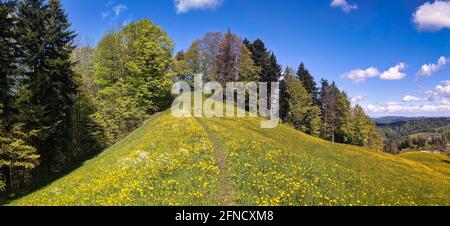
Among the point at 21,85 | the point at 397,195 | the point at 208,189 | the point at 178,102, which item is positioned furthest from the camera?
the point at 178,102

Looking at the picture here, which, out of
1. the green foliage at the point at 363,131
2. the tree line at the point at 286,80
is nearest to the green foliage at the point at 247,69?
the tree line at the point at 286,80

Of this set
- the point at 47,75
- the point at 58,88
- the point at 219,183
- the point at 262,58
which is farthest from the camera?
the point at 262,58

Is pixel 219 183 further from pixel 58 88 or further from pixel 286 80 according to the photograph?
pixel 286 80

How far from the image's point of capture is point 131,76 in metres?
49.3

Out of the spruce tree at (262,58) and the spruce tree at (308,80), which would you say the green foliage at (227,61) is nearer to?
the spruce tree at (262,58)

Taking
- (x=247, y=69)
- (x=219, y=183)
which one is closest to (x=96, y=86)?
(x=247, y=69)

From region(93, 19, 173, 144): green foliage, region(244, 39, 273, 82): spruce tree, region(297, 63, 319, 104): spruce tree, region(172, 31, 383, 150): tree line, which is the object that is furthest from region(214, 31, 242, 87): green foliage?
region(297, 63, 319, 104): spruce tree

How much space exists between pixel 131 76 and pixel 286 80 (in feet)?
143

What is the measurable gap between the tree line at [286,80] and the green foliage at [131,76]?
19.0ft

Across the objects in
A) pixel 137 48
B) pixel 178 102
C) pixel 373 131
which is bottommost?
pixel 373 131
